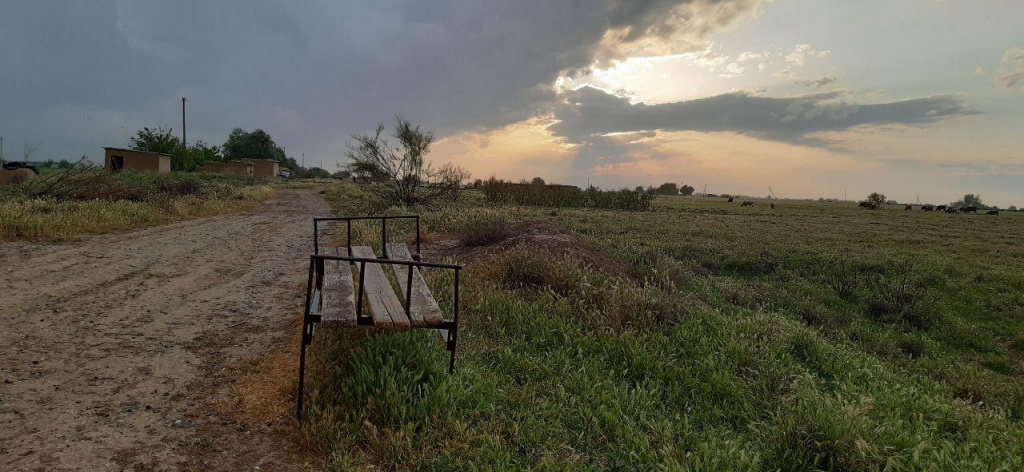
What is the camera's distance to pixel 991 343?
805cm

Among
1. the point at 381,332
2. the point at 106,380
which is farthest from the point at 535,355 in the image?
the point at 106,380

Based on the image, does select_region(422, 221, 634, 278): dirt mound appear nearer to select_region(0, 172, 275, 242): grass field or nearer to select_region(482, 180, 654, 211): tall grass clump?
select_region(0, 172, 275, 242): grass field

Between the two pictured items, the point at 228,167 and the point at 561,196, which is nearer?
the point at 561,196

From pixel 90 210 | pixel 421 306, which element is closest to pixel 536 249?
pixel 421 306

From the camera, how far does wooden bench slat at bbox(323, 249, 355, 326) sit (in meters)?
3.33

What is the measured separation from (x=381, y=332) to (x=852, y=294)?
10620mm

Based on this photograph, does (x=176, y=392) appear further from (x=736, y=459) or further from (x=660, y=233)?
(x=660, y=233)

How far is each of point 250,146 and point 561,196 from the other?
71.7 metres

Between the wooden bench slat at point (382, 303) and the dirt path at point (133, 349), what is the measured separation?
3.34ft

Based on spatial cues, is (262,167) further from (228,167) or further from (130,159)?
(130,159)

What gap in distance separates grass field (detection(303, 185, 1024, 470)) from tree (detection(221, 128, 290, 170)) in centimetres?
8928

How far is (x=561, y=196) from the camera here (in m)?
35.0

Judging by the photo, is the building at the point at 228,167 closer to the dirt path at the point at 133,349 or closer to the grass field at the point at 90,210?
the grass field at the point at 90,210

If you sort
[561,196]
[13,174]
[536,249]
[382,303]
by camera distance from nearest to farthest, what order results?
1. [382,303]
2. [536,249]
3. [13,174]
4. [561,196]
